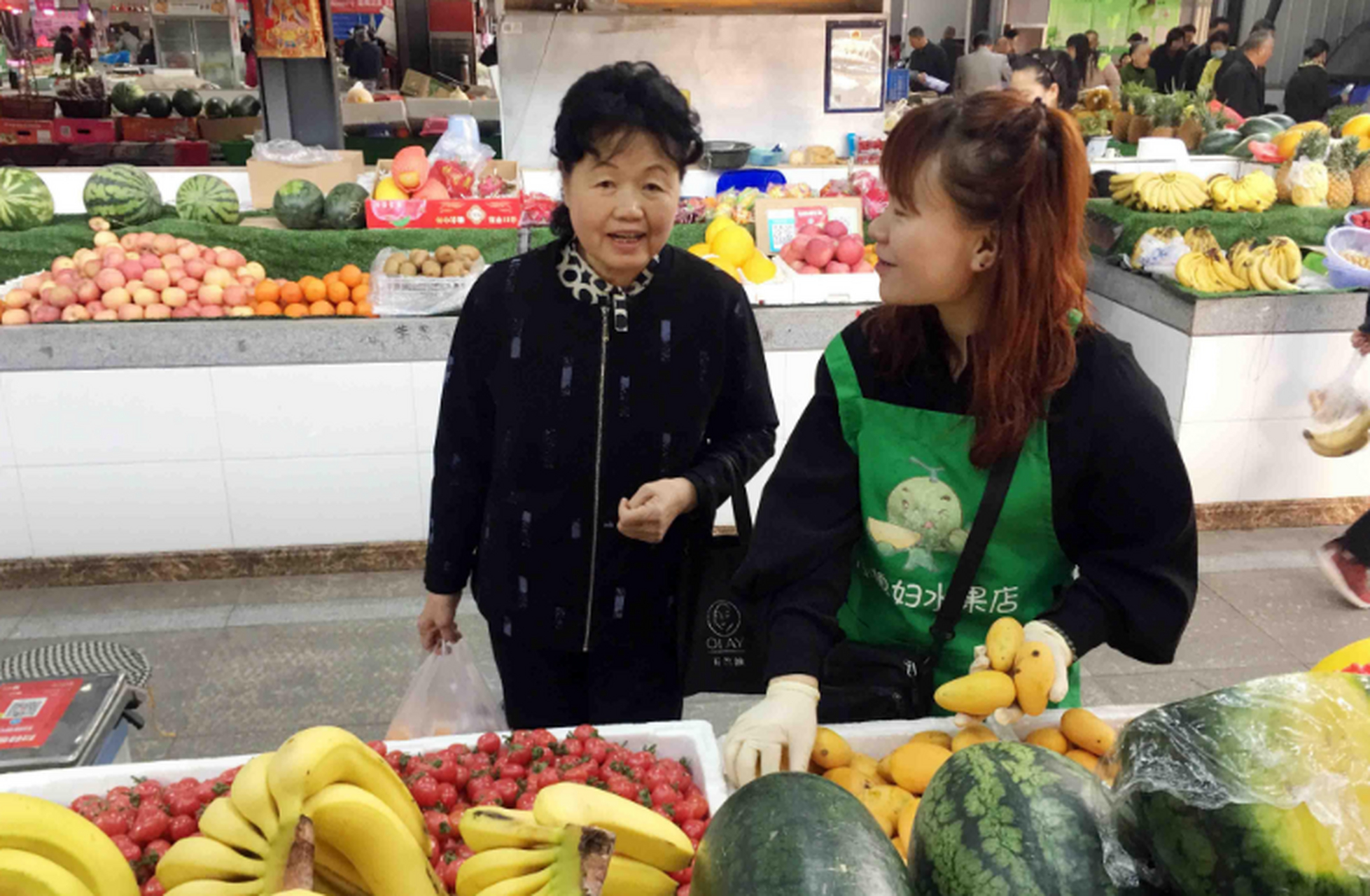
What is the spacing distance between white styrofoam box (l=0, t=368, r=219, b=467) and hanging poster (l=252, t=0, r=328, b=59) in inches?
113

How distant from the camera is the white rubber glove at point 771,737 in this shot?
4.59 ft

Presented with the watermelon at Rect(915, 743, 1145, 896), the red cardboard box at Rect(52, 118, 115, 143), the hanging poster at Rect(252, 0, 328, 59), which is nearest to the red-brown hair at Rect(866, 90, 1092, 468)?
the watermelon at Rect(915, 743, 1145, 896)

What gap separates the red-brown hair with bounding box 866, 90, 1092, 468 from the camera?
135 cm

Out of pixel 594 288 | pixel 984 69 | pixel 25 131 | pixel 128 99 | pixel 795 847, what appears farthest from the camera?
pixel 984 69

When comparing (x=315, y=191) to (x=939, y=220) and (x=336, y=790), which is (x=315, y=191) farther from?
(x=336, y=790)

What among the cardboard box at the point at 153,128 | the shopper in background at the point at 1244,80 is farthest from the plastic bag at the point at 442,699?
the shopper in background at the point at 1244,80

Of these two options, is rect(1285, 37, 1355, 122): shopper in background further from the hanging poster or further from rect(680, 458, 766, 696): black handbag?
rect(680, 458, 766, 696): black handbag

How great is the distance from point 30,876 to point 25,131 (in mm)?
9055

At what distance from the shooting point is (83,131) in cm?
816

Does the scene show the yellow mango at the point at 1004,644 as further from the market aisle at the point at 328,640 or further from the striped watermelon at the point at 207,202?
the striped watermelon at the point at 207,202

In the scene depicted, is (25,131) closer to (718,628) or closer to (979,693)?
(718,628)

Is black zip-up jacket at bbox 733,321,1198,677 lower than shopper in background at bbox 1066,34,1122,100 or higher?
lower

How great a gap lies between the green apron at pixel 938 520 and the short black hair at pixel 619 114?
50cm

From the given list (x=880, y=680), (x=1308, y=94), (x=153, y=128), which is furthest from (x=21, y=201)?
(x=1308, y=94)
